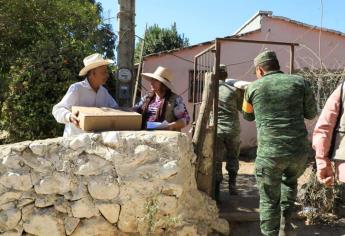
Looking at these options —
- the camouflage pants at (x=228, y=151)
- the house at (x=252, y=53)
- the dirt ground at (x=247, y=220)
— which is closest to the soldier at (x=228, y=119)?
the camouflage pants at (x=228, y=151)

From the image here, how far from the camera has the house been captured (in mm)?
11039

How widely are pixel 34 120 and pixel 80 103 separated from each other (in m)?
1.32

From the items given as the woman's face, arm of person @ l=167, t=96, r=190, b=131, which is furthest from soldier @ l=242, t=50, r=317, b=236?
the woman's face

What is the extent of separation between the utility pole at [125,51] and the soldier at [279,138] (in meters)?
1.98

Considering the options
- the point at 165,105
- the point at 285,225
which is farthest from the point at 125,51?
the point at 285,225

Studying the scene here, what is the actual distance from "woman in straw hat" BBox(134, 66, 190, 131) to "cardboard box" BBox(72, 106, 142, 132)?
0.21 m

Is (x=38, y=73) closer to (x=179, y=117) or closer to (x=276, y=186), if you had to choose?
(x=179, y=117)

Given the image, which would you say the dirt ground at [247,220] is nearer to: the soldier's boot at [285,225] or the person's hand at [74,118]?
the soldier's boot at [285,225]

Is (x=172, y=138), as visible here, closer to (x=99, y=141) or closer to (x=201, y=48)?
(x=99, y=141)

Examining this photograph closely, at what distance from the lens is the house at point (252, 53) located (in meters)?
11.0

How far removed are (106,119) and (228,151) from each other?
6.57ft

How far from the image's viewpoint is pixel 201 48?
36.2ft

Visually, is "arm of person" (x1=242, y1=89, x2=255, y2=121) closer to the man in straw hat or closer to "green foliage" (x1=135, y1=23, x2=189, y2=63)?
the man in straw hat

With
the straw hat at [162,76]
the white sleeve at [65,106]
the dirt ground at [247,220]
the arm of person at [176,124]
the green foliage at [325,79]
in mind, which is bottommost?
the dirt ground at [247,220]
